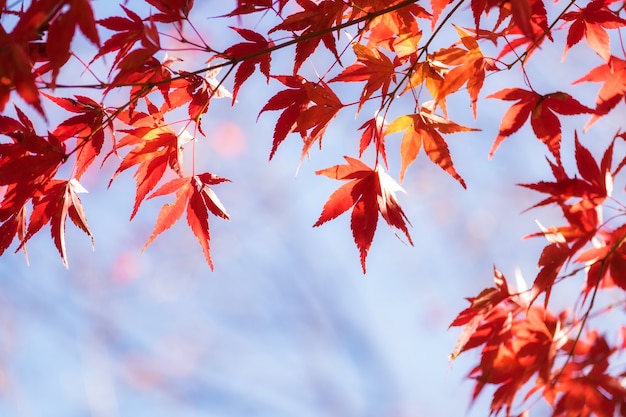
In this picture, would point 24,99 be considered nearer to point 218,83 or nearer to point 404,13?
point 218,83

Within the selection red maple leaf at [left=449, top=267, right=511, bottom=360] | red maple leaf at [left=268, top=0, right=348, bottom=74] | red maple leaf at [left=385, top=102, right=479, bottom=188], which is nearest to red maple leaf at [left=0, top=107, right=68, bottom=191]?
red maple leaf at [left=268, top=0, right=348, bottom=74]

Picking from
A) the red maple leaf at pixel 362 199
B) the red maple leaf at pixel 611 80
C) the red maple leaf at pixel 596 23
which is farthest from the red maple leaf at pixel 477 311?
the red maple leaf at pixel 596 23

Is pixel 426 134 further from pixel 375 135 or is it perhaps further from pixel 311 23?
pixel 311 23

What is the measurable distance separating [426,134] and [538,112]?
21cm

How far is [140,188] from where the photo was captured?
3.87ft

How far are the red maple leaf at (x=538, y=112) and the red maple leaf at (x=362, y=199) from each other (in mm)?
238

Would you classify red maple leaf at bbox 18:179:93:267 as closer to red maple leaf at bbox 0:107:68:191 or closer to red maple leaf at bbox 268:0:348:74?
red maple leaf at bbox 0:107:68:191

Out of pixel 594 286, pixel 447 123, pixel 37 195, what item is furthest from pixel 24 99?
pixel 594 286

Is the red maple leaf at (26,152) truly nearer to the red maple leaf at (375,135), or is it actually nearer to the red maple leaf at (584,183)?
the red maple leaf at (375,135)

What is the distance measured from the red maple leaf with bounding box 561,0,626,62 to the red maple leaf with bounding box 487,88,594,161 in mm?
135

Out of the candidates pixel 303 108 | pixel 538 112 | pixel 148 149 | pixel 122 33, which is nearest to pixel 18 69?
pixel 122 33

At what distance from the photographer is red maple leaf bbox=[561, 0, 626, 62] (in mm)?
1156

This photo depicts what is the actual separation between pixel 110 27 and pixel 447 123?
62 centimetres

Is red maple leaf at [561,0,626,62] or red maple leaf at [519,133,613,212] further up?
red maple leaf at [561,0,626,62]
